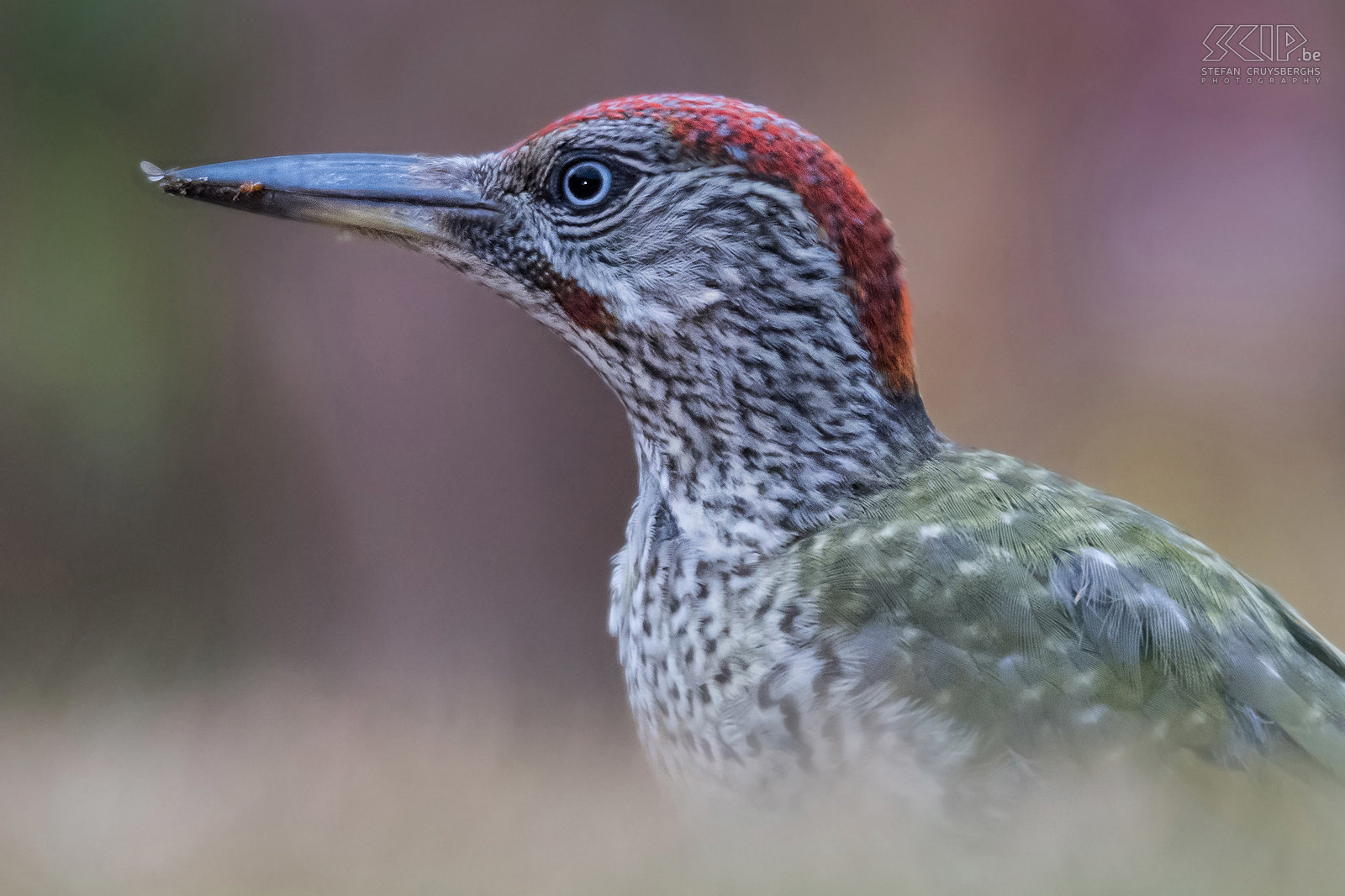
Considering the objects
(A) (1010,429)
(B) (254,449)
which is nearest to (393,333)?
(B) (254,449)

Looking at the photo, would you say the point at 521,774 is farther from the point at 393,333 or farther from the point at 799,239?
the point at 393,333

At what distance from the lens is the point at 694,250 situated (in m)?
1.11

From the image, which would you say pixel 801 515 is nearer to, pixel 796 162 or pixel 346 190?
pixel 796 162

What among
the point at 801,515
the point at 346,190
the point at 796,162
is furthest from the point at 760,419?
the point at 346,190

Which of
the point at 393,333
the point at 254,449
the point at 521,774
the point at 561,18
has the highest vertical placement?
the point at 561,18

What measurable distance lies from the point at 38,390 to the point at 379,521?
0.80 metres

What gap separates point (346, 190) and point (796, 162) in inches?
18.4

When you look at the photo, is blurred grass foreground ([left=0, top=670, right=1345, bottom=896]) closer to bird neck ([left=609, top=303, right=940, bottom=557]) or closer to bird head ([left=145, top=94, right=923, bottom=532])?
bird neck ([left=609, top=303, right=940, bottom=557])

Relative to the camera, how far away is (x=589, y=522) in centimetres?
282

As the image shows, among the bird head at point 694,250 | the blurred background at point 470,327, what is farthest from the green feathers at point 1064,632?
the blurred background at point 470,327

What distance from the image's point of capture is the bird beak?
1.12 metres

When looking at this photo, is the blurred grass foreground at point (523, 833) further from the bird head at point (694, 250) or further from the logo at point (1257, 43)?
the logo at point (1257, 43)

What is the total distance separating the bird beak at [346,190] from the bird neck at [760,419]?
0.25 metres

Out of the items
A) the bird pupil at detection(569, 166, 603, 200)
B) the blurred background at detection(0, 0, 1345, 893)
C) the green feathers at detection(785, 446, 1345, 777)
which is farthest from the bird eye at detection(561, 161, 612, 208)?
the blurred background at detection(0, 0, 1345, 893)
